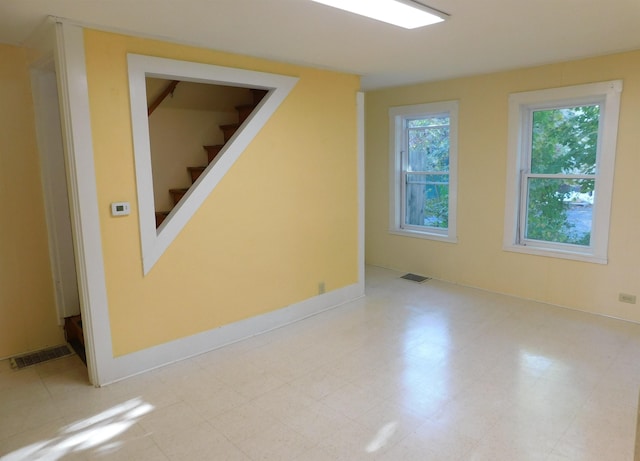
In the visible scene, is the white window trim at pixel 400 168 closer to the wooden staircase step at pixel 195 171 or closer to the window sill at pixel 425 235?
the window sill at pixel 425 235

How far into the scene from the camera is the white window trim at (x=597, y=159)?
370 centimetres

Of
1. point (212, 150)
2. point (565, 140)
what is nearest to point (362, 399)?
point (212, 150)

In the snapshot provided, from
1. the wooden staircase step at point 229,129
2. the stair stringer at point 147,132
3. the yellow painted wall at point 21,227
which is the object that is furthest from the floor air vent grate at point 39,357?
the wooden staircase step at point 229,129

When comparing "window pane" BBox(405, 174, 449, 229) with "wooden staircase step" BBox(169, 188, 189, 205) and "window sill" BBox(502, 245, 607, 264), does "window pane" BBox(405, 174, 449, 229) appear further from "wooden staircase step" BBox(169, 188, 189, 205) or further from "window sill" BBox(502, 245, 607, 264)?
"wooden staircase step" BBox(169, 188, 189, 205)

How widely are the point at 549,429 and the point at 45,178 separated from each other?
3.84 m

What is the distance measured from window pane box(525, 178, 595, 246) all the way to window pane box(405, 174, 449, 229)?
3.22 feet

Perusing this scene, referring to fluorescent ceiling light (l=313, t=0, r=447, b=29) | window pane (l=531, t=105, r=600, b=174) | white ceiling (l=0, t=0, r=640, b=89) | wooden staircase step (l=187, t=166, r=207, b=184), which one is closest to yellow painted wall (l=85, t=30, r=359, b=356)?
white ceiling (l=0, t=0, r=640, b=89)

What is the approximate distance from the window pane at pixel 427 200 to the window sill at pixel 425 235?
133mm

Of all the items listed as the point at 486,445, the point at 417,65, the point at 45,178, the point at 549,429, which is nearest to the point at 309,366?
the point at 486,445

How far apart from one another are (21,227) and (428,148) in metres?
4.23

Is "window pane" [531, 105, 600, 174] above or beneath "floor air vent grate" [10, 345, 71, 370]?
above

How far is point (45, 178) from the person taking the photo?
10.8ft

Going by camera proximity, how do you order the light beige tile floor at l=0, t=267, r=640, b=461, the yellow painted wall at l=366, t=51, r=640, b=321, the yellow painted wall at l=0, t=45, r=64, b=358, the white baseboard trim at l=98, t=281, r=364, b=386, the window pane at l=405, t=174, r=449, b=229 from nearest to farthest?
the light beige tile floor at l=0, t=267, r=640, b=461 < the white baseboard trim at l=98, t=281, r=364, b=386 < the yellow painted wall at l=0, t=45, r=64, b=358 < the yellow painted wall at l=366, t=51, r=640, b=321 < the window pane at l=405, t=174, r=449, b=229

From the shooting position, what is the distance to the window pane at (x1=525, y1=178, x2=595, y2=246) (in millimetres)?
4043
